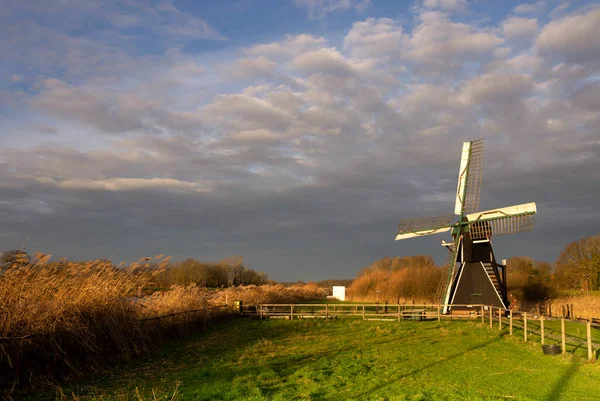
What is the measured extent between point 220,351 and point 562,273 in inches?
1849

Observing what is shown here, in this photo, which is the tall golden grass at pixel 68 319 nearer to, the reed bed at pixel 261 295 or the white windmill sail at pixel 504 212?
the reed bed at pixel 261 295

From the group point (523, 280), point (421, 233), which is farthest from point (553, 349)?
point (523, 280)

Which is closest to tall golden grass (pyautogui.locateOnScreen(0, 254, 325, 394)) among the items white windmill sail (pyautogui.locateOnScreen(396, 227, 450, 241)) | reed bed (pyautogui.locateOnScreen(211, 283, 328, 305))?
reed bed (pyautogui.locateOnScreen(211, 283, 328, 305))

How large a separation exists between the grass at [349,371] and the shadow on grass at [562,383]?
0.02m

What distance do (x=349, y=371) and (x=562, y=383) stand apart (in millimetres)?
4341

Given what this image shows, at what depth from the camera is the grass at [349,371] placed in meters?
8.90

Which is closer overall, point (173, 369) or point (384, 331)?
point (173, 369)

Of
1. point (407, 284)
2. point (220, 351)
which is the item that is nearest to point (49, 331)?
point (220, 351)

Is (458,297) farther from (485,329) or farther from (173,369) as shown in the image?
(173,369)

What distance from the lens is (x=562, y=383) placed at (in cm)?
1017

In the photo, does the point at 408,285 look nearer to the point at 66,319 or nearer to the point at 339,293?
the point at 339,293

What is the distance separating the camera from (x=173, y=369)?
38.1ft

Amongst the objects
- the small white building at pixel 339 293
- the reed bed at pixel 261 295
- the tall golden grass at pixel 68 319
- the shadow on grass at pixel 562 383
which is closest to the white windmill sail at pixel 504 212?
the reed bed at pixel 261 295

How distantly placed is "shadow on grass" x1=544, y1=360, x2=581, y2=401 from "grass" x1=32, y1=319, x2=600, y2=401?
2 cm
